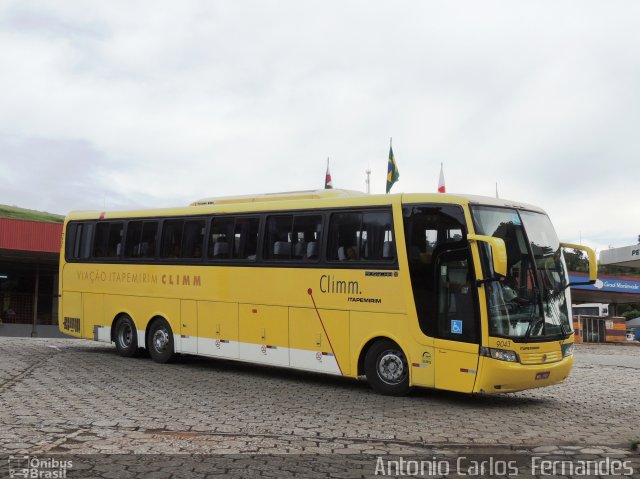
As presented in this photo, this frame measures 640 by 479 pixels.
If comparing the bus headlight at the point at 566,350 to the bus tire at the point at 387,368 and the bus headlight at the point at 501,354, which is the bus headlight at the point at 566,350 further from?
the bus tire at the point at 387,368

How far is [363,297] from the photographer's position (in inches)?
484

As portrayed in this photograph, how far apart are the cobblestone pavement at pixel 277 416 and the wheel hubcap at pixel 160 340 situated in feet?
2.86

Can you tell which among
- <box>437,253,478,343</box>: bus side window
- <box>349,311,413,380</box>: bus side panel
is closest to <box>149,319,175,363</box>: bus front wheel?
<box>349,311,413,380</box>: bus side panel

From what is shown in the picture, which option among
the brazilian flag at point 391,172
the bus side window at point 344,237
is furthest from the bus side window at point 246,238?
the brazilian flag at point 391,172

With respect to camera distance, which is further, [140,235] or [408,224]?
[140,235]

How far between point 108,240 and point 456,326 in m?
9.68

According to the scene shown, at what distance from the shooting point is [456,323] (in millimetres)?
11055

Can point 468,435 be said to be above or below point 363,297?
below

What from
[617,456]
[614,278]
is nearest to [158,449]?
[617,456]

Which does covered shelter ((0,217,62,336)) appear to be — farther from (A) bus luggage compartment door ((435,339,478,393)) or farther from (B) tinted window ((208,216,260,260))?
(A) bus luggage compartment door ((435,339,478,393))

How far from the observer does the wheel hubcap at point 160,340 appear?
16.1 meters

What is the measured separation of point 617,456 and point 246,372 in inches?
358

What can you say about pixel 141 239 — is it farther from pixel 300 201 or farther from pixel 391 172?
pixel 391 172

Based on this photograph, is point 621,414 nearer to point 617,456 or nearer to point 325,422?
point 617,456
